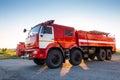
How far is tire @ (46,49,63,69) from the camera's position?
1126 cm

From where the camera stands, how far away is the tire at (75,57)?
41.9 ft

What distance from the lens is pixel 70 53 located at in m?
12.8

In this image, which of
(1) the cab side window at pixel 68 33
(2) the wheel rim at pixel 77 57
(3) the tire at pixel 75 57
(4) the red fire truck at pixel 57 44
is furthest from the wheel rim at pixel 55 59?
(1) the cab side window at pixel 68 33

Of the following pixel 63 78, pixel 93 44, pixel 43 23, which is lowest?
pixel 63 78

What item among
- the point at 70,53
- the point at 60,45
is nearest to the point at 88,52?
the point at 70,53

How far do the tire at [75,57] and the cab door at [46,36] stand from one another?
6.75 ft

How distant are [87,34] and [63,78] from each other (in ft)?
24.0

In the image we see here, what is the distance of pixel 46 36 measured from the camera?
11.4 m

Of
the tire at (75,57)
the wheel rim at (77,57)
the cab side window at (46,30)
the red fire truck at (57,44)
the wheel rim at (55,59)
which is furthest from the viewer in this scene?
the wheel rim at (77,57)

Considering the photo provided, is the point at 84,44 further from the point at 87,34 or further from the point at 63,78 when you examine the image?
the point at 63,78

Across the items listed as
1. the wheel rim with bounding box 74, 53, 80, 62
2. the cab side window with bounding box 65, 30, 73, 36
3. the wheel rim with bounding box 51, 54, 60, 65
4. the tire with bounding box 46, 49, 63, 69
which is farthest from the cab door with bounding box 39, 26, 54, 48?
the wheel rim with bounding box 74, 53, 80, 62

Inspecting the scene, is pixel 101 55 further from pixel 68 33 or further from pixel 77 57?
pixel 68 33

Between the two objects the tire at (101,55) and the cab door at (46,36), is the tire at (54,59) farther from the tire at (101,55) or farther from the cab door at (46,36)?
the tire at (101,55)

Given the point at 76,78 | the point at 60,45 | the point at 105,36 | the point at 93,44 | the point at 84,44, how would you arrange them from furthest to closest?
the point at 105,36, the point at 93,44, the point at 84,44, the point at 60,45, the point at 76,78
